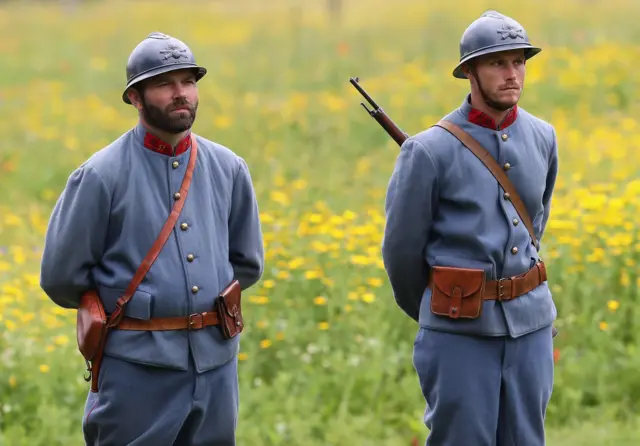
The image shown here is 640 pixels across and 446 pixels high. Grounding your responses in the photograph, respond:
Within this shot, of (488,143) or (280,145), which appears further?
(280,145)

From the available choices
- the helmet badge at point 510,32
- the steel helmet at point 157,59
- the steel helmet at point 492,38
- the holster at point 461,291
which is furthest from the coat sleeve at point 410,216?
the steel helmet at point 157,59

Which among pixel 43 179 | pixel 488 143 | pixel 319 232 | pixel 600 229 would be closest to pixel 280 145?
pixel 43 179

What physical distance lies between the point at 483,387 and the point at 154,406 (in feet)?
4.10

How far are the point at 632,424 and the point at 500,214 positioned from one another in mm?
2282

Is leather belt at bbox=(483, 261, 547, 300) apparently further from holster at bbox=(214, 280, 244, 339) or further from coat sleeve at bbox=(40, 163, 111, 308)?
coat sleeve at bbox=(40, 163, 111, 308)

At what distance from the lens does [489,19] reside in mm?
4340

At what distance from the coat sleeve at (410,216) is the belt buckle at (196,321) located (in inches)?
31.7

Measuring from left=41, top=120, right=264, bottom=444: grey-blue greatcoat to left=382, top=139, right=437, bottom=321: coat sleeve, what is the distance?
27.5 inches

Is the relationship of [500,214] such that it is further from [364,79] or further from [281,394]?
[364,79]

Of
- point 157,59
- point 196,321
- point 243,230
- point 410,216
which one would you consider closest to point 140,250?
point 196,321

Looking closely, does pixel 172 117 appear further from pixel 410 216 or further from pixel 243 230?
pixel 410 216

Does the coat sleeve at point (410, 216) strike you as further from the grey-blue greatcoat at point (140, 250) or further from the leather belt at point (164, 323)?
the leather belt at point (164, 323)

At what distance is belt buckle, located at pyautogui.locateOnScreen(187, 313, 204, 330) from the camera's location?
4.11 meters

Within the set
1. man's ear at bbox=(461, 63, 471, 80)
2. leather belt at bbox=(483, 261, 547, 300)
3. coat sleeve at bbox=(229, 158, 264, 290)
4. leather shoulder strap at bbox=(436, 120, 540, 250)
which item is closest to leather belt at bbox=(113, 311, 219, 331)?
coat sleeve at bbox=(229, 158, 264, 290)
